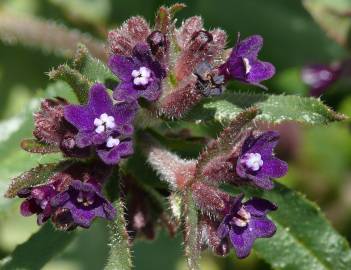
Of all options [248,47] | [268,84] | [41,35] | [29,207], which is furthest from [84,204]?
[268,84]

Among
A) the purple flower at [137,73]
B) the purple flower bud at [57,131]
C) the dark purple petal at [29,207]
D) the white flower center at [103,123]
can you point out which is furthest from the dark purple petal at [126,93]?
the dark purple petal at [29,207]

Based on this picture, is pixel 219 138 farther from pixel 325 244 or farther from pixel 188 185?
pixel 325 244

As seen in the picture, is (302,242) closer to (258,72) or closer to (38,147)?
(258,72)

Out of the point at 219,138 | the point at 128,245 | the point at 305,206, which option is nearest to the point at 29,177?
the point at 128,245

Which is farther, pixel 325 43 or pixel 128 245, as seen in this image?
pixel 325 43

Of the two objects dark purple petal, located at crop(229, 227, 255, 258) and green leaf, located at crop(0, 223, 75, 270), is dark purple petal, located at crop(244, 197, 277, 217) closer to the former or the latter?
dark purple petal, located at crop(229, 227, 255, 258)

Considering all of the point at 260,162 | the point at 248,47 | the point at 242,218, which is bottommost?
the point at 242,218
